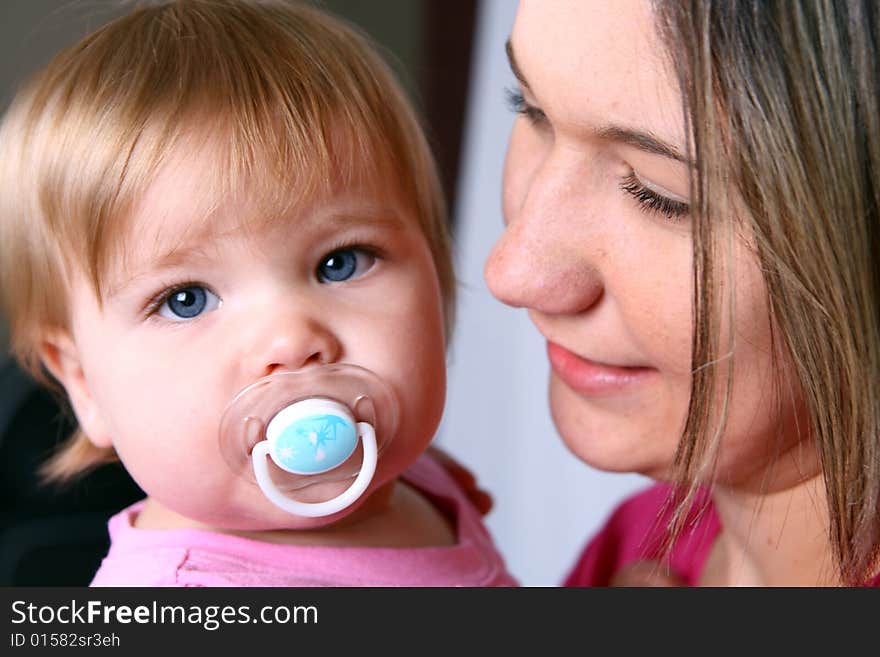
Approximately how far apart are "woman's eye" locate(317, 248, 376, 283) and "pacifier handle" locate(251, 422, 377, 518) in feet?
0.46

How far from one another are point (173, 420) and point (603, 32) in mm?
481

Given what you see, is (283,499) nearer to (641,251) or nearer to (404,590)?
(404,590)

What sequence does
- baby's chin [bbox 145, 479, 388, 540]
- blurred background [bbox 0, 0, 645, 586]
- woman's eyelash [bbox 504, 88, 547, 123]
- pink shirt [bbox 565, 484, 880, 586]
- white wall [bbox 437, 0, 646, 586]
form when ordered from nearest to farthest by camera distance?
A: baby's chin [bbox 145, 479, 388, 540], woman's eyelash [bbox 504, 88, 547, 123], pink shirt [bbox 565, 484, 880, 586], blurred background [bbox 0, 0, 645, 586], white wall [bbox 437, 0, 646, 586]

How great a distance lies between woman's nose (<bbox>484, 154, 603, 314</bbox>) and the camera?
0.91 metres

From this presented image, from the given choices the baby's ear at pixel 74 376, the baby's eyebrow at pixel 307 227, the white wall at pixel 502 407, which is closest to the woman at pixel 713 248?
the baby's eyebrow at pixel 307 227

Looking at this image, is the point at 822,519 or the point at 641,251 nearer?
the point at 641,251

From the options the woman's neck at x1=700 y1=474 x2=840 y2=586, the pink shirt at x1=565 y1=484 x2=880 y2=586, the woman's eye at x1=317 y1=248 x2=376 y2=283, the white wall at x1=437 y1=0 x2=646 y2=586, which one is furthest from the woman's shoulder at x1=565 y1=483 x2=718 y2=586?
the woman's eye at x1=317 y1=248 x2=376 y2=283

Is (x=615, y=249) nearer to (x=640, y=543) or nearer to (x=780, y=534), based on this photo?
(x=780, y=534)

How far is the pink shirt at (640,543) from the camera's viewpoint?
1355 mm

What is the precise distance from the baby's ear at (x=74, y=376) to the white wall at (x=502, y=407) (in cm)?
103

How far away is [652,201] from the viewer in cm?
87

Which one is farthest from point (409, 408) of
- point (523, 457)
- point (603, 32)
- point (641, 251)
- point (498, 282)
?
point (523, 457)

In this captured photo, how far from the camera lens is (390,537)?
1.07m

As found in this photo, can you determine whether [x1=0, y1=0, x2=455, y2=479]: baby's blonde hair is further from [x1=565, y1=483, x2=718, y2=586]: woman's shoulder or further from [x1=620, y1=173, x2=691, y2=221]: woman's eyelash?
[x1=565, y1=483, x2=718, y2=586]: woman's shoulder
